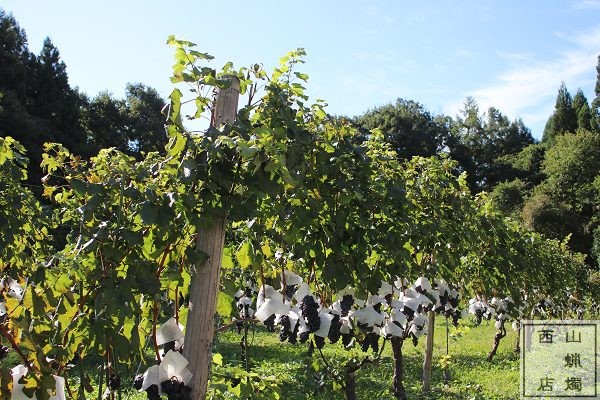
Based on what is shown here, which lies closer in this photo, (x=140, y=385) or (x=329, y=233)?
(x=140, y=385)

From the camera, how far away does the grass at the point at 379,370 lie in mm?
4574

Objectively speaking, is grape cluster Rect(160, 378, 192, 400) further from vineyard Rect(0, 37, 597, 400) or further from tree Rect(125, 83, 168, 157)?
tree Rect(125, 83, 168, 157)

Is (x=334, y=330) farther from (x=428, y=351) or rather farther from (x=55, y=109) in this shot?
(x=55, y=109)

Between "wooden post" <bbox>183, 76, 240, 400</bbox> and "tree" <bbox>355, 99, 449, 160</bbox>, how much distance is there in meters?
30.2

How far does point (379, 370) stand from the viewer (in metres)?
6.96

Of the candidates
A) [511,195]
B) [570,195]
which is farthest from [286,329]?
[511,195]

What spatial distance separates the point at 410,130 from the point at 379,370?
26.6 metres

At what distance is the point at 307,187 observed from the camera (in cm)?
188

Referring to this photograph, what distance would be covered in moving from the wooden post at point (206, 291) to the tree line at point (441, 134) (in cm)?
592

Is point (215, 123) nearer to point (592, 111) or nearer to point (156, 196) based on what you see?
point (156, 196)

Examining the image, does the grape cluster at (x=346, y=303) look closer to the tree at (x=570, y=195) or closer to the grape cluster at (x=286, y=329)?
the grape cluster at (x=286, y=329)

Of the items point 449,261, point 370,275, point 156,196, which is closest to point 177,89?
point 156,196

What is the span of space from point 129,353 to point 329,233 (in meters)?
0.77

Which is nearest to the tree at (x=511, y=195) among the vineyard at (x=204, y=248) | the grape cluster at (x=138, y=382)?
the vineyard at (x=204, y=248)
